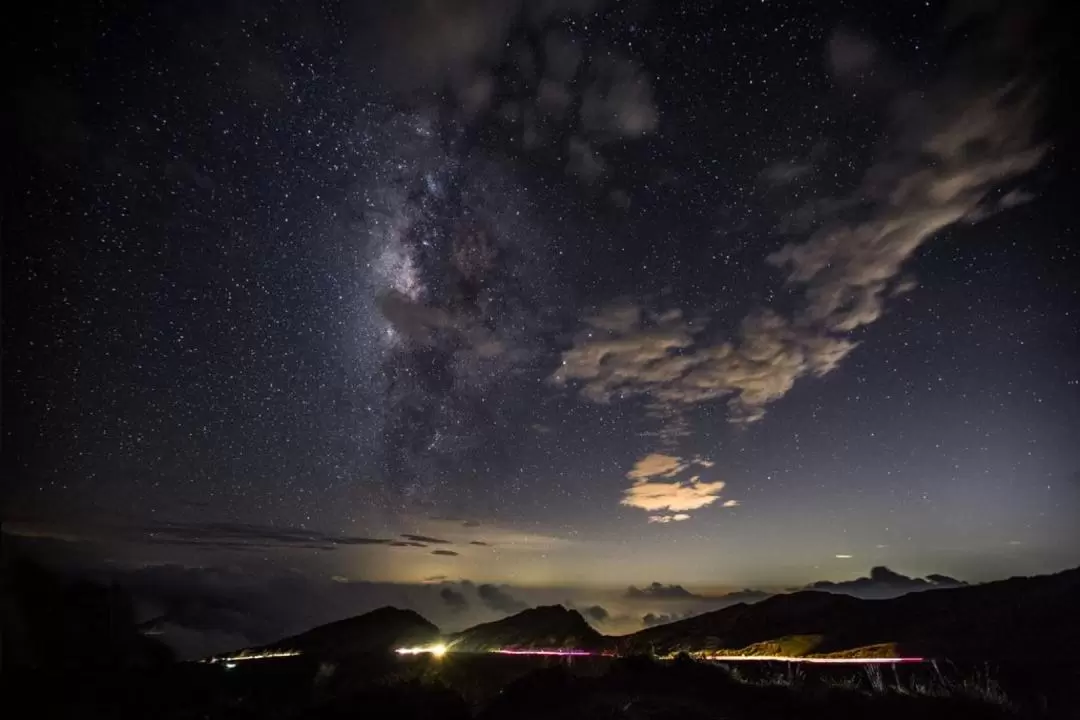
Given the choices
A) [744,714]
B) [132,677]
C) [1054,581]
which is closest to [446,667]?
[132,677]

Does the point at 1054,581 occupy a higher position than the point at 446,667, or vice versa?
the point at 1054,581

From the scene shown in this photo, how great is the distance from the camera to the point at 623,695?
14.1m

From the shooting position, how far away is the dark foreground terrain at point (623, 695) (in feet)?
40.7

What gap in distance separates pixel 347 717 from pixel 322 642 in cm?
7451

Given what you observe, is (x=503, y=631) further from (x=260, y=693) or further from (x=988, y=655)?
(x=988, y=655)

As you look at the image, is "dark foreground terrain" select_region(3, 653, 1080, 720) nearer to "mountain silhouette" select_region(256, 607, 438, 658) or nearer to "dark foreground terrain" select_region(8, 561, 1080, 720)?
"dark foreground terrain" select_region(8, 561, 1080, 720)

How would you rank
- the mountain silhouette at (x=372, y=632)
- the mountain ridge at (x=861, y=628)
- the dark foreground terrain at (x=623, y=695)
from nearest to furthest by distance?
the dark foreground terrain at (x=623, y=695) < the mountain ridge at (x=861, y=628) < the mountain silhouette at (x=372, y=632)

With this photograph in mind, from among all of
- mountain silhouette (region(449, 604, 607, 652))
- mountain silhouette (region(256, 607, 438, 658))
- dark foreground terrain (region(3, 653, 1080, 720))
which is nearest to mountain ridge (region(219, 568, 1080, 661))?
mountain silhouette (region(449, 604, 607, 652))

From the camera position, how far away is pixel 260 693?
2353 centimetres

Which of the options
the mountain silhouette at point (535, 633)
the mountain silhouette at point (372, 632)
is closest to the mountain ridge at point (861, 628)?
the mountain silhouette at point (535, 633)

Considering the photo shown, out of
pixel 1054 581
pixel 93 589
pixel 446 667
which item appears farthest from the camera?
pixel 93 589

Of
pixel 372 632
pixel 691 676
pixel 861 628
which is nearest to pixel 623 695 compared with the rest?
pixel 691 676

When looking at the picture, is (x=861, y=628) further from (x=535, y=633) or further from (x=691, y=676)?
(x=535, y=633)

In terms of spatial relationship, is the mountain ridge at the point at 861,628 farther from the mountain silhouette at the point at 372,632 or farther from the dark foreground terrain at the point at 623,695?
the dark foreground terrain at the point at 623,695
